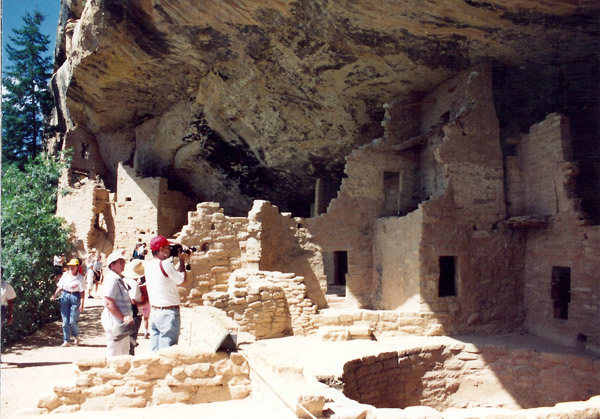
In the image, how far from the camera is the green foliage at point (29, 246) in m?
8.49

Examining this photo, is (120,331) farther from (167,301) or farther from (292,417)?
(292,417)

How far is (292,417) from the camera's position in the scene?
3564 millimetres

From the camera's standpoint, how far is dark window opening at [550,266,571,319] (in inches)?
372

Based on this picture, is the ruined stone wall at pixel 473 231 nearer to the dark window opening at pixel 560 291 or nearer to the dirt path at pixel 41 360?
the dark window opening at pixel 560 291

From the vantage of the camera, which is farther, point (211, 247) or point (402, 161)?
point (402, 161)

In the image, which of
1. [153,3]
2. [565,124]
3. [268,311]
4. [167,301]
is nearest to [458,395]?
[268,311]

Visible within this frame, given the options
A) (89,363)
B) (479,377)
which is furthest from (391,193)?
(89,363)

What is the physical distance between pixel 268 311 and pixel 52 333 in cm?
410

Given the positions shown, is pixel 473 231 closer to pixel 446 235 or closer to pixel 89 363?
pixel 446 235

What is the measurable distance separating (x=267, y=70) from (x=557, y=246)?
7.44 m

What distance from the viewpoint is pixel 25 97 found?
682 inches

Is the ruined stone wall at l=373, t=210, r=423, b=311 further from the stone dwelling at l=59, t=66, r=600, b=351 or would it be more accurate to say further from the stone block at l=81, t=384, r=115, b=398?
the stone block at l=81, t=384, r=115, b=398

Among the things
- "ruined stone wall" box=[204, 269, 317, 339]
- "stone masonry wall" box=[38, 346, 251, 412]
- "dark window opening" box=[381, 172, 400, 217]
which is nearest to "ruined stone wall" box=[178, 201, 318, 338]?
"ruined stone wall" box=[204, 269, 317, 339]

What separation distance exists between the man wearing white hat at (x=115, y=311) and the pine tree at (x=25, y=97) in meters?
11.0
